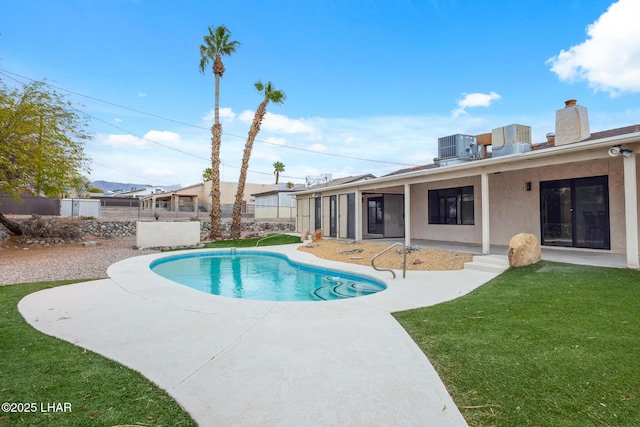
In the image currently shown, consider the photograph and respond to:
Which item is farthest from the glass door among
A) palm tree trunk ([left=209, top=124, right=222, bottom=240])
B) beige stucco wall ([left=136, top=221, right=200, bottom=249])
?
beige stucco wall ([left=136, top=221, right=200, bottom=249])

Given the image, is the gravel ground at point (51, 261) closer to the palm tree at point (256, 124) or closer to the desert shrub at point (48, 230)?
the desert shrub at point (48, 230)

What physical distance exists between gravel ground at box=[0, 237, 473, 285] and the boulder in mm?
1312

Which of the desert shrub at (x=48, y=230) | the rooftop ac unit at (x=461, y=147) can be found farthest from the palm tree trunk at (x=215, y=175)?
the rooftop ac unit at (x=461, y=147)

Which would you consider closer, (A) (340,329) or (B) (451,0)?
(A) (340,329)

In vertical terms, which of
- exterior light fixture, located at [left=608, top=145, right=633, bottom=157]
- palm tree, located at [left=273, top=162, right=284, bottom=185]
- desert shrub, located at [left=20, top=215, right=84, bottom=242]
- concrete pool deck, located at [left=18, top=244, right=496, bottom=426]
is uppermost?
palm tree, located at [left=273, top=162, right=284, bottom=185]

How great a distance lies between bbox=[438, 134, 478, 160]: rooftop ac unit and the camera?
503 inches

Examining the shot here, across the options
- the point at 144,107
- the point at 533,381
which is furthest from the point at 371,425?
the point at 144,107

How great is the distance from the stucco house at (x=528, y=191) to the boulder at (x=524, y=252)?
1.60m

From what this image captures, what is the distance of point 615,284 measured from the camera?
18.7ft

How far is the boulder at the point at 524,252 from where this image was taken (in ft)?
25.3

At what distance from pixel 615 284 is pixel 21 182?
17.1 m

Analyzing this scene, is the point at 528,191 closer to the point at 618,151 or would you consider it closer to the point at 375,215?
the point at 618,151

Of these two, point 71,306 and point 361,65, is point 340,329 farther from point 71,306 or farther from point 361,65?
point 361,65

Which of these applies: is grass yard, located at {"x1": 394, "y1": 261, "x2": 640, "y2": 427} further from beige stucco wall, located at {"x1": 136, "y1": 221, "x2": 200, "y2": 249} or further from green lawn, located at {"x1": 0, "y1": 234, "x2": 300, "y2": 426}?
beige stucco wall, located at {"x1": 136, "y1": 221, "x2": 200, "y2": 249}
